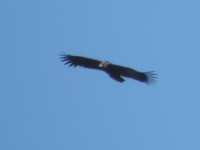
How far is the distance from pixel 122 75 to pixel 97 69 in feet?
4.13

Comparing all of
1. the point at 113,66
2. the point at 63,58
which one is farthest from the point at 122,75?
the point at 63,58

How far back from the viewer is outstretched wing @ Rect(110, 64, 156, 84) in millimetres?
31594

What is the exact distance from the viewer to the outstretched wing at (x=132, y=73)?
31.6 m

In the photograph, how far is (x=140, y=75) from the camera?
31.7 m

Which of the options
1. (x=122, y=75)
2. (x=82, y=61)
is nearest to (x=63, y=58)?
(x=82, y=61)

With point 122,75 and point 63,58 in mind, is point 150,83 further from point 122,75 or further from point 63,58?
point 63,58

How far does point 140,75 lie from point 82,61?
2.71 meters

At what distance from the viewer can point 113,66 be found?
105 feet

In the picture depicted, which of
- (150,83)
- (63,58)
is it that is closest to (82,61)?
(63,58)

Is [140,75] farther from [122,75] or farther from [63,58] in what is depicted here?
[63,58]

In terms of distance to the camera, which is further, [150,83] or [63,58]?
[63,58]

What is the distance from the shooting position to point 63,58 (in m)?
33.6

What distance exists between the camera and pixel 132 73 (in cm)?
3192

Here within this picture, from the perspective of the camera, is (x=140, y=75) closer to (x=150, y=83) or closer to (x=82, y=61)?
(x=150, y=83)
